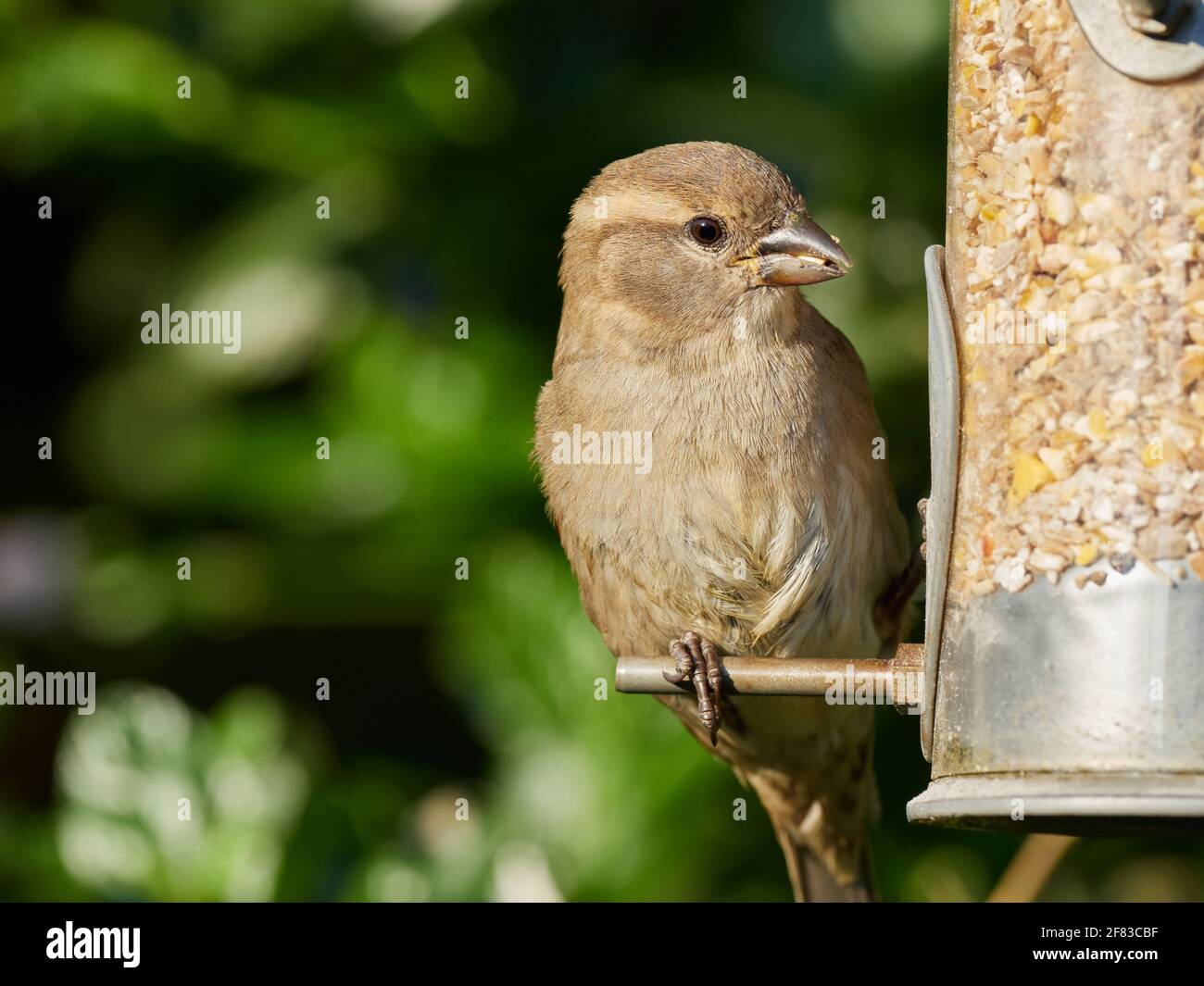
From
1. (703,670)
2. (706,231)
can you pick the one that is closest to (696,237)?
(706,231)

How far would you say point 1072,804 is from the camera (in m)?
2.88

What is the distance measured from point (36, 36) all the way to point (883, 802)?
11.1 feet

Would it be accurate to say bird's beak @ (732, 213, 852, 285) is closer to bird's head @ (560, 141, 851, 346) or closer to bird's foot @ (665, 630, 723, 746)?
bird's head @ (560, 141, 851, 346)

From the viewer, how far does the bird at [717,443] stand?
389 cm

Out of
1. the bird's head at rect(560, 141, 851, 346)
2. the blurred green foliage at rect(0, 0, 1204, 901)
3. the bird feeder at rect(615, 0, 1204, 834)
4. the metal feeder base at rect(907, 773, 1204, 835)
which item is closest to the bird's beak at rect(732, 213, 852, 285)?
the bird's head at rect(560, 141, 851, 346)

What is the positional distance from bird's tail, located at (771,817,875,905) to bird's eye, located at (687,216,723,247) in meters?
1.61

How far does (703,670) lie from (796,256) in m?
0.94

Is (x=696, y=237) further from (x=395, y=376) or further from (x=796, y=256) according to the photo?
(x=395, y=376)

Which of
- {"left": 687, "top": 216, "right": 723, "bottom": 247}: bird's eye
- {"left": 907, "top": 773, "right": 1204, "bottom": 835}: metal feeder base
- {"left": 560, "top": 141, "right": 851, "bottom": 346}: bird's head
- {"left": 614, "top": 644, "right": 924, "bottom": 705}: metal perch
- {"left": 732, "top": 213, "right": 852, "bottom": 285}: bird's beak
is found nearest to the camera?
{"left": 907, "top": 773, "right": 1204, "bottom": 835}: metal feeder base

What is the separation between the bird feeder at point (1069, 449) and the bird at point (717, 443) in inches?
21.7

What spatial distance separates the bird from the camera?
153 inches

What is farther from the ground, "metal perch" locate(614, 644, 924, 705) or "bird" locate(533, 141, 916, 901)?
"bird" locate(533, 141, 916, 901)

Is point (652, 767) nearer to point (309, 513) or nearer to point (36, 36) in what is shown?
point (309, 513)

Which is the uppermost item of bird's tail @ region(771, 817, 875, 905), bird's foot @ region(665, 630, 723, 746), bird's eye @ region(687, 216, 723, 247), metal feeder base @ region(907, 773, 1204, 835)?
bird's eye @ region(687, 216, 723, 247)
